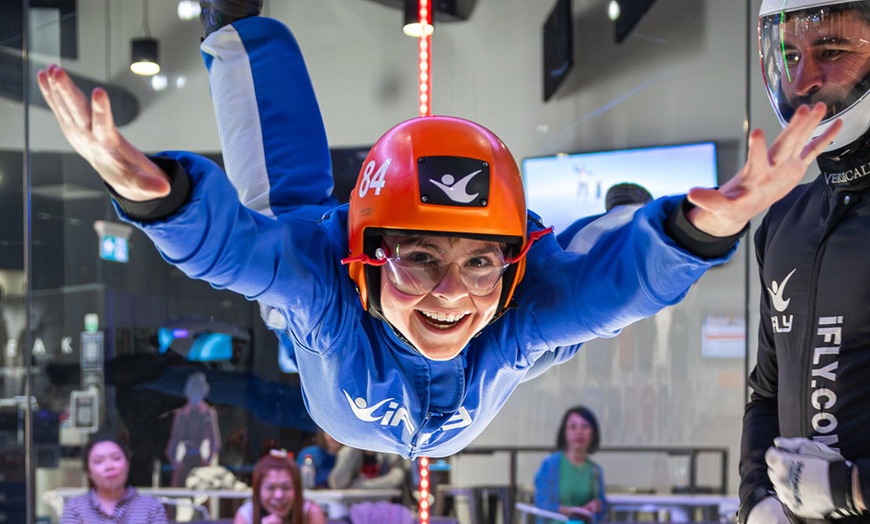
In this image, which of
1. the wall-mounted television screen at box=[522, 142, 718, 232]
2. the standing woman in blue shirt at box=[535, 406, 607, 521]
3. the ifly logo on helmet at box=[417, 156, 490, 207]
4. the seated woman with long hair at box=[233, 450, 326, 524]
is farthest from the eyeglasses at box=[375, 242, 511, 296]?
the standing woman in blue shirt at box=[535, 406, 607, 521]

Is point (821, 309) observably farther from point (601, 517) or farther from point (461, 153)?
point (601, 517)

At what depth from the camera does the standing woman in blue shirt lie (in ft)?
16.5

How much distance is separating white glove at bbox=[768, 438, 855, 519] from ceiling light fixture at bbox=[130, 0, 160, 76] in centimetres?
418

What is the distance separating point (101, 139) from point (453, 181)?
0.62 m

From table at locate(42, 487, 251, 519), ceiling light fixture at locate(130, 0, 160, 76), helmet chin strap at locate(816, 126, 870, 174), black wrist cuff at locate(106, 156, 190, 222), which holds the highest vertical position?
ceiling light fixture at locate(130, 0, 160, 76)

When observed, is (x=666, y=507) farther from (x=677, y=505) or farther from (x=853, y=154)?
(x=853, y=154)

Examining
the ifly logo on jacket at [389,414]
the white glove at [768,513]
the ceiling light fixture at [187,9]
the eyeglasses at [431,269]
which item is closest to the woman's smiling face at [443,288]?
the eyeglasses at [431,269]

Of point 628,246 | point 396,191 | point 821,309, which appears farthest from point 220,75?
Result: point 821,309

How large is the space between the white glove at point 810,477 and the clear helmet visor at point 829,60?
0.56 metres

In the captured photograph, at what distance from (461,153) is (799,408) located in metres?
0.81

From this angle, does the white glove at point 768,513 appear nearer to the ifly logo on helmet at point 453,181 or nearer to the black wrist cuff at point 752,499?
the black wrist cuff at point 752,499

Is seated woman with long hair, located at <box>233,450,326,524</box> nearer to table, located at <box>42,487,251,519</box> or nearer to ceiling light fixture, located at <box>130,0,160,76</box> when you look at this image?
table, located at <box>42,487,251,519</box>

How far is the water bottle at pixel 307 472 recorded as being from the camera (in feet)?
16.4

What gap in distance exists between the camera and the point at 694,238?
4.89 feet
